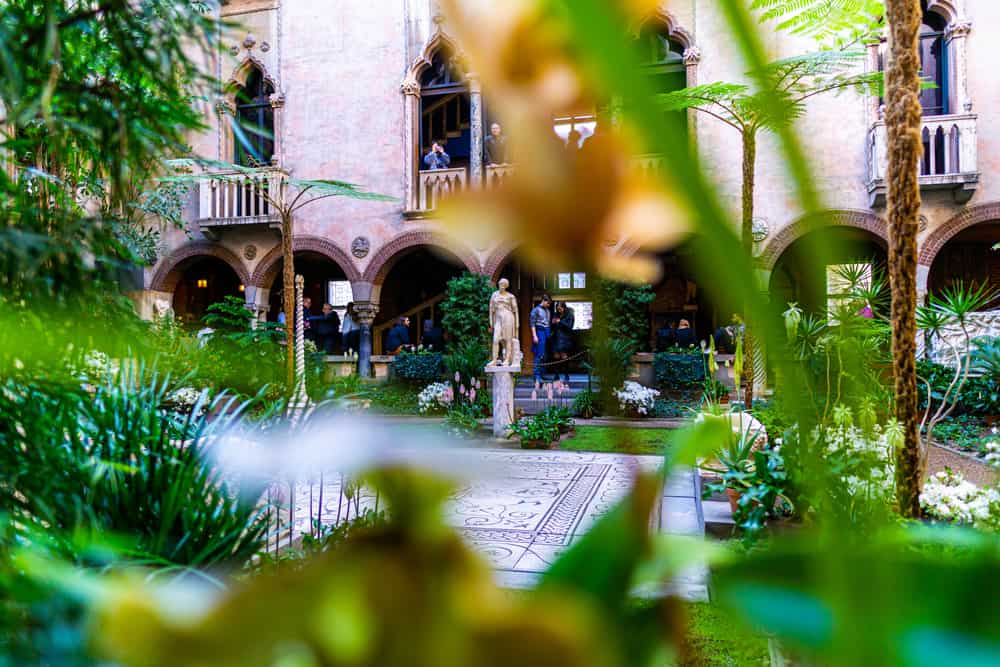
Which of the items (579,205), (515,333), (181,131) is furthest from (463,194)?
(515,333)

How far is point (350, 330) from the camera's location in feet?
37.2

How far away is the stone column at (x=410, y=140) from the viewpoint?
10727mm

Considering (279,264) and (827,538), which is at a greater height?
(279,264)

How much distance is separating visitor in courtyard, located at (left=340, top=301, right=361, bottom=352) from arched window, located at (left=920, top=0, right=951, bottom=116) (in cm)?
879

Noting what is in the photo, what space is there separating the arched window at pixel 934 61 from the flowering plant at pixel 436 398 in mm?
7613

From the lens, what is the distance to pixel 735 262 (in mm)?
125

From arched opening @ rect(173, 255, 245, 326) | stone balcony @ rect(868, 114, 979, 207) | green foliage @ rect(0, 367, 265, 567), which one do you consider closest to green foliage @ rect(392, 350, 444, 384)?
arched opening @ rect(173, 255, 245, 326)

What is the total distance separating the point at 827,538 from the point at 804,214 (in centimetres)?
6

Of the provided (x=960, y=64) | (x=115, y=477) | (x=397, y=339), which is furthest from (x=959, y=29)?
(x=115, y=477)

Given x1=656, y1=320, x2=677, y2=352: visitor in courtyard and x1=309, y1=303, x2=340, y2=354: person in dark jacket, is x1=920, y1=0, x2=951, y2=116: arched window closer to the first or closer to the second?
x1=656, y1=320, x2=677, y2=352: visitor in courtyard

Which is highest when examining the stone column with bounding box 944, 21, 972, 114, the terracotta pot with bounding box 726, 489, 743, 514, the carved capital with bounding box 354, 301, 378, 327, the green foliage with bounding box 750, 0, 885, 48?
the stone column with bounding box 944, 21, 972, 114

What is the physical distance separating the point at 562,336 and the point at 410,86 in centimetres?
449

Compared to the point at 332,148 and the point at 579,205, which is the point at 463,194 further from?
the point at 332,148

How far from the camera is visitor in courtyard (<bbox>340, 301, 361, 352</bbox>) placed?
1124 cm
